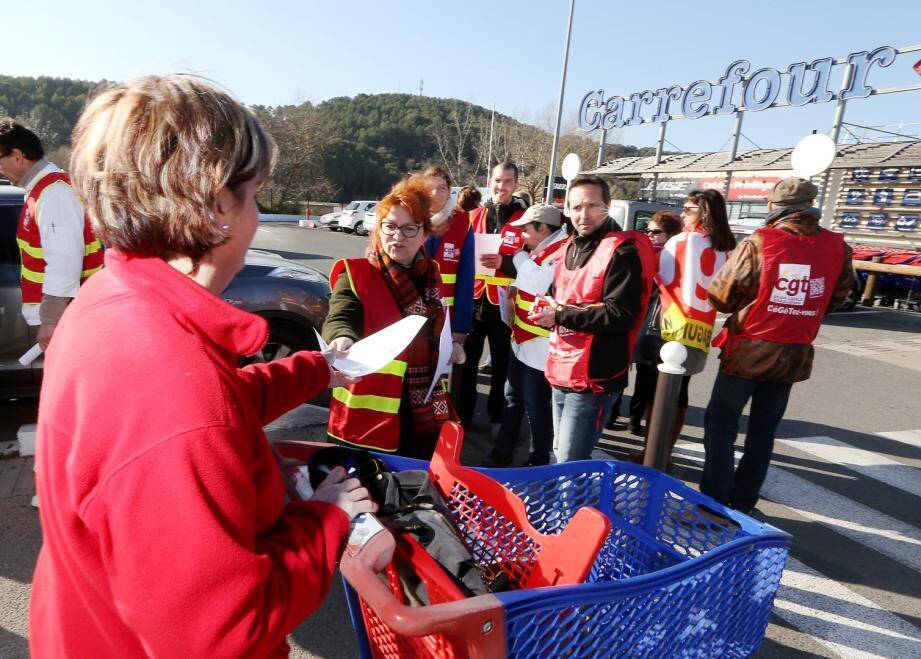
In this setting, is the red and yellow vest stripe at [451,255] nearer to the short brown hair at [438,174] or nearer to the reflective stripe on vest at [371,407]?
the short brown hair at [438,174]

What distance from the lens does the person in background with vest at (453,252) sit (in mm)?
3691

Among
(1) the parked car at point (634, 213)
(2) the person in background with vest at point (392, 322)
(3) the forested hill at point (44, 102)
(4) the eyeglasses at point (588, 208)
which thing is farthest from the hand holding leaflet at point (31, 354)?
(3) the forested hill at point (44, 102)

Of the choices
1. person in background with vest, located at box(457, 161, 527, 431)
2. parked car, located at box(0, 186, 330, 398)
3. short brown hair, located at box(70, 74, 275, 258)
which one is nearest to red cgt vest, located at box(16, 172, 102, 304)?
parked car, located at box(0, 186, 330, 398)

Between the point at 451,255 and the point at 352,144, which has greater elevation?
the point at 352,144

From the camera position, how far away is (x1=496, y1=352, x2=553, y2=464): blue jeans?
12.4ft

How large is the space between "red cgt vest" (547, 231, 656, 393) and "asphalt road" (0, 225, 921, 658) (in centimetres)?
149

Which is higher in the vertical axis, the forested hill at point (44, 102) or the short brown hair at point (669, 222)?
the forested hill at point (44, 102)

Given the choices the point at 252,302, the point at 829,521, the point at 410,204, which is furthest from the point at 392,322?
the point at 829,521

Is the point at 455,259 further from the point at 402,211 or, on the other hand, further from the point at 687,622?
the point at 687,622

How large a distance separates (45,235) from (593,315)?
303 cm

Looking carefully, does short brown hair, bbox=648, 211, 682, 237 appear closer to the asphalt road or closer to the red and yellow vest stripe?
the asphalt road

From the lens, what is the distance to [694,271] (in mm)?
3922

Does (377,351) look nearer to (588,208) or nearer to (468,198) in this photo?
(588,208)

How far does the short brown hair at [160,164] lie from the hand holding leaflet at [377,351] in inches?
33.0
